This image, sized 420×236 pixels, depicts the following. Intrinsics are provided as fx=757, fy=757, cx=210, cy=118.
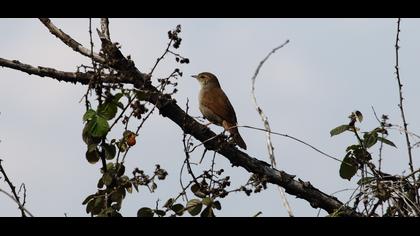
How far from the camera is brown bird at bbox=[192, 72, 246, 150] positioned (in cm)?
767

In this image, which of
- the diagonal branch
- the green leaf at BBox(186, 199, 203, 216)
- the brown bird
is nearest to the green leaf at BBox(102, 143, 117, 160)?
the green leaf at BBox(186, 199, 203, 216)

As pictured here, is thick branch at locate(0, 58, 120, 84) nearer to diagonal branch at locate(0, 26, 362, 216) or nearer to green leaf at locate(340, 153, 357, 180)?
diagonal branch at locate(0, 26, 362, 216)

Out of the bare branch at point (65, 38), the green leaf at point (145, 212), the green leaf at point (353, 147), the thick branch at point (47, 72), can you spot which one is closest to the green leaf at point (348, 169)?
the green leaf at point (353, 147)

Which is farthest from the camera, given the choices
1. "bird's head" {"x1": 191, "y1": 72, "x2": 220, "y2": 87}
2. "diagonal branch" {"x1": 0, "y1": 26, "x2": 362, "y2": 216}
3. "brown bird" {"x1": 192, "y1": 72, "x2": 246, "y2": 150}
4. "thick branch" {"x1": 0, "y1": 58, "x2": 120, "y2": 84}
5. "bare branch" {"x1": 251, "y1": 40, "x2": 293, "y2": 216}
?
"bird's head" {"x1": 191, "y1": 72, "x2": 220, "y2": 87}

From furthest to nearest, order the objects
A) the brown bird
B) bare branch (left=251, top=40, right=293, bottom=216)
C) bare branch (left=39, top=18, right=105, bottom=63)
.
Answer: the brown bird < bare branch (left=39, top=18, right=105, bottom=63) < bare branch (left=251, top=40, right=293, bottom=216)

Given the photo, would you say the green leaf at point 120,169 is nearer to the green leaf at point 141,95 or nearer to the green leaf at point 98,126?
the green leaf at point 98,126

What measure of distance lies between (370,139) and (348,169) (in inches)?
8.4

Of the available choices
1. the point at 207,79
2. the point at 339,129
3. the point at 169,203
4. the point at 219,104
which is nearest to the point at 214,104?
the point at 219,104

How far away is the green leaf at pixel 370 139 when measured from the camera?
3.88 metres

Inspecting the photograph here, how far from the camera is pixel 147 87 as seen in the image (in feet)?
14.7

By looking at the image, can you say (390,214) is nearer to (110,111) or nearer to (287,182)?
(110,111)

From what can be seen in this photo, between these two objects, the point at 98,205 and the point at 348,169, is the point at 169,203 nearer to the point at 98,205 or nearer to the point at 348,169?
the point at 98,205
